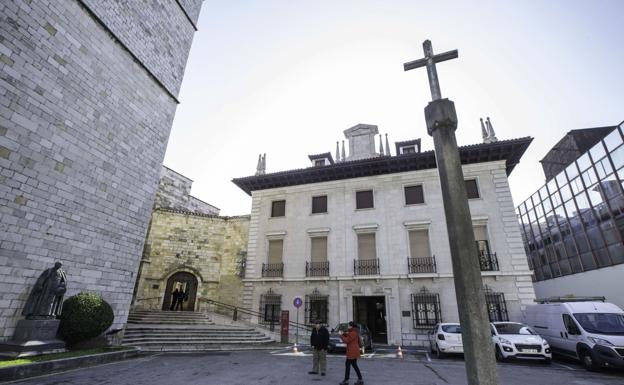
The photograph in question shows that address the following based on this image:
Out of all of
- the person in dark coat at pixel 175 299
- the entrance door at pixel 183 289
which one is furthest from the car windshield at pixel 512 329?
the person in dark coat at pixel 175 299

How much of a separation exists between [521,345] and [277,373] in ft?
27.5

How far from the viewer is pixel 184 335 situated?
1305 centimetres

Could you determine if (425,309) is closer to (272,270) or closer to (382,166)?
(382,166)

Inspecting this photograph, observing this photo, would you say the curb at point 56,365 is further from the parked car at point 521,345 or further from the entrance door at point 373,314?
the entrance door at point 373,314

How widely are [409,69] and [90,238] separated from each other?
11.2 m

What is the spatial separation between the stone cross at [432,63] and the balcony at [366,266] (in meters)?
13.6

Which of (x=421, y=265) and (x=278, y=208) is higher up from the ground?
(x=278, y=208)

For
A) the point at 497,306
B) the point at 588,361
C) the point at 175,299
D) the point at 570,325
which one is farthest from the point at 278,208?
the point at 588,361

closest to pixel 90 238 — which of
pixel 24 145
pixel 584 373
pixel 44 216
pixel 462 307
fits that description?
pixel 44 216

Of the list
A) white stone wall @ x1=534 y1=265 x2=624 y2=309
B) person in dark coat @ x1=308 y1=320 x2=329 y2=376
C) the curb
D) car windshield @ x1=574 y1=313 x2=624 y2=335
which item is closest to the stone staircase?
the curb

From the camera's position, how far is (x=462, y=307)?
3.40 meters

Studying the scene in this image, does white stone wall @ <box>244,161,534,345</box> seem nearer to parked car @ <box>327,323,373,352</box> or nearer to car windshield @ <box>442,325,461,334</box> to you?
parked car @ <box>327,323,373,352</box>

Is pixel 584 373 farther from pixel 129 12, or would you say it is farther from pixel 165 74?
pixel 129 12

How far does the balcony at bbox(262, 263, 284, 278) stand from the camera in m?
18.9
